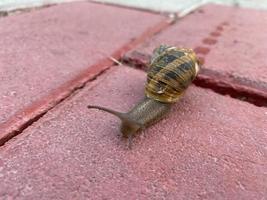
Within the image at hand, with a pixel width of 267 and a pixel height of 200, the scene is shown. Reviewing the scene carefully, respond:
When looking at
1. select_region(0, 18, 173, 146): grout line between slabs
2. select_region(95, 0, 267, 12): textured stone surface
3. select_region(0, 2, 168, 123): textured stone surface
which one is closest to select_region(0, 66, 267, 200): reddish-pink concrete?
select_region(0, 18, 173, 146): grout line between slabs

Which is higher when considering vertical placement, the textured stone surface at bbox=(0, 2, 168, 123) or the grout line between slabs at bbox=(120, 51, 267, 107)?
the textured stone surface at bbox=(0, 2, 168, 123)

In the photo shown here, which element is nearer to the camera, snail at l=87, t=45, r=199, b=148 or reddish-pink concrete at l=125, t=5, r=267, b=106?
snail at l=87, t=45, r=199, b=148

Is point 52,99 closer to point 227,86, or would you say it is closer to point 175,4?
point 227,86

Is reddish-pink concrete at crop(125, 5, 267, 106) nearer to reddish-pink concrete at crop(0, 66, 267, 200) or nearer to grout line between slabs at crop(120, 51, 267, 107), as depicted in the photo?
grout line between slabs at crop(120, 51, 267, 107)

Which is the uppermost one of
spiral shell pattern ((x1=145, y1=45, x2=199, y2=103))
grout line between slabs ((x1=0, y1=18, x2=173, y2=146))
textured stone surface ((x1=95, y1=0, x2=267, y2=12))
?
spiral shell pattern ((x1=145, y1=45, x2=199, y2=103))

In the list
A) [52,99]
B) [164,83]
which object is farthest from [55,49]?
[164,83]

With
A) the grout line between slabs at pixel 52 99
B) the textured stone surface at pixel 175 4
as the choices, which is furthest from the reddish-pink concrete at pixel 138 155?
the textured stone surface at pixel 175 4
